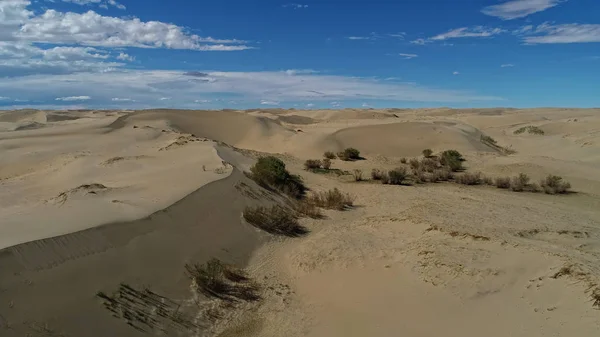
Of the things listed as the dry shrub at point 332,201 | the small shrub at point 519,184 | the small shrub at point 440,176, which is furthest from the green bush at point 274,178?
the small shrub at point 519,184

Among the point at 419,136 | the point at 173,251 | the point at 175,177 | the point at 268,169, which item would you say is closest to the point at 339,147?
the point at 419,136

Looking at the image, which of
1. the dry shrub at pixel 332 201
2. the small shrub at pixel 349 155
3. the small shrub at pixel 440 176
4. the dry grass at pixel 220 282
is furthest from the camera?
the small shrub at pixel 349 155

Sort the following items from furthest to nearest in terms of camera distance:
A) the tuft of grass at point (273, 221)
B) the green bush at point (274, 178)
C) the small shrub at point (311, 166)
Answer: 1. the small shrub at point (311, 166)
2. the green bush at point (274, 178)
3. the tuft of grass at point (273, 221)

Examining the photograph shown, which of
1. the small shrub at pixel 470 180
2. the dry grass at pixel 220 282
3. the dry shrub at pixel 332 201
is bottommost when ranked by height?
the dry grass at pixel 220 282

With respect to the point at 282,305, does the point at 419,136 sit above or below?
above

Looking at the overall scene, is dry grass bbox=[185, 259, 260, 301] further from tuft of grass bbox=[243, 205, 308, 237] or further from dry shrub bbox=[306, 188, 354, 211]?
dry shrub bbox=[306, 188, 354, 211]

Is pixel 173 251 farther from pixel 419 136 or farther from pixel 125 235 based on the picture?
pixel 419 136

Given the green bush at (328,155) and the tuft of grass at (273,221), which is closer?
the tuft of grass at (273,221)

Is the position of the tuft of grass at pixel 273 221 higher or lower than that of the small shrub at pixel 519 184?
lower

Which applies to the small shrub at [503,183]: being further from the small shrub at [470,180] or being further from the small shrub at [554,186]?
the small shrub at [554,186]
